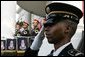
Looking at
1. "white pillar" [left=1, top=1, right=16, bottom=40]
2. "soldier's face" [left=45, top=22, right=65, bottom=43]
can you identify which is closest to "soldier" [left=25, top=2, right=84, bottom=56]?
"soldier's face" [left=45, top=22, right=65, bottom=43]

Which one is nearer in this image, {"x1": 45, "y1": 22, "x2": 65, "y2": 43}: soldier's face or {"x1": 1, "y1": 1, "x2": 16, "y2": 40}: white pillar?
{"x1": 45, "y1": 22, "x2": 65, "y2": 43}: soldier's face

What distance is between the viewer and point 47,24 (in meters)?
1.86

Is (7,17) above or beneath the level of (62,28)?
beneath

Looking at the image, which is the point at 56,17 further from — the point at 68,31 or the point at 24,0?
the point at 24,0

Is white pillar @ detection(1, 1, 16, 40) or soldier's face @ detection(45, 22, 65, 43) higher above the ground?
soldier's face @ detection(45, 22, 65, 43)

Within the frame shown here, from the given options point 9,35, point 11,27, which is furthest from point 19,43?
point 11,27

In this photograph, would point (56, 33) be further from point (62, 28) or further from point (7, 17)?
point (7, 17)

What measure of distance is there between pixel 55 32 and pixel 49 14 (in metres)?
0.17

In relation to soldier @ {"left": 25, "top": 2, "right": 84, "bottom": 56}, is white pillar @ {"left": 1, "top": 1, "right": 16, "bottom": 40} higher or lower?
lower

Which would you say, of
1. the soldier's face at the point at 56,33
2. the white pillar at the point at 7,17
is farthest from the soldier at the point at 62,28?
the white pillar at the point at 7,17

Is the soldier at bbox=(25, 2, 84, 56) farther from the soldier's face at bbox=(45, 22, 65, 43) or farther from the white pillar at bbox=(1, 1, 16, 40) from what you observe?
the white pillar at bbox=(1, 1, 16, 40)

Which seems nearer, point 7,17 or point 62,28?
point 62,28

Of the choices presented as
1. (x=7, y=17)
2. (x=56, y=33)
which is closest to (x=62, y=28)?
(x=56, y=33)

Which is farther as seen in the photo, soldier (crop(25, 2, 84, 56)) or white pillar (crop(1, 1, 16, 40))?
white pillar (crop(1, 1, 16, 40))
